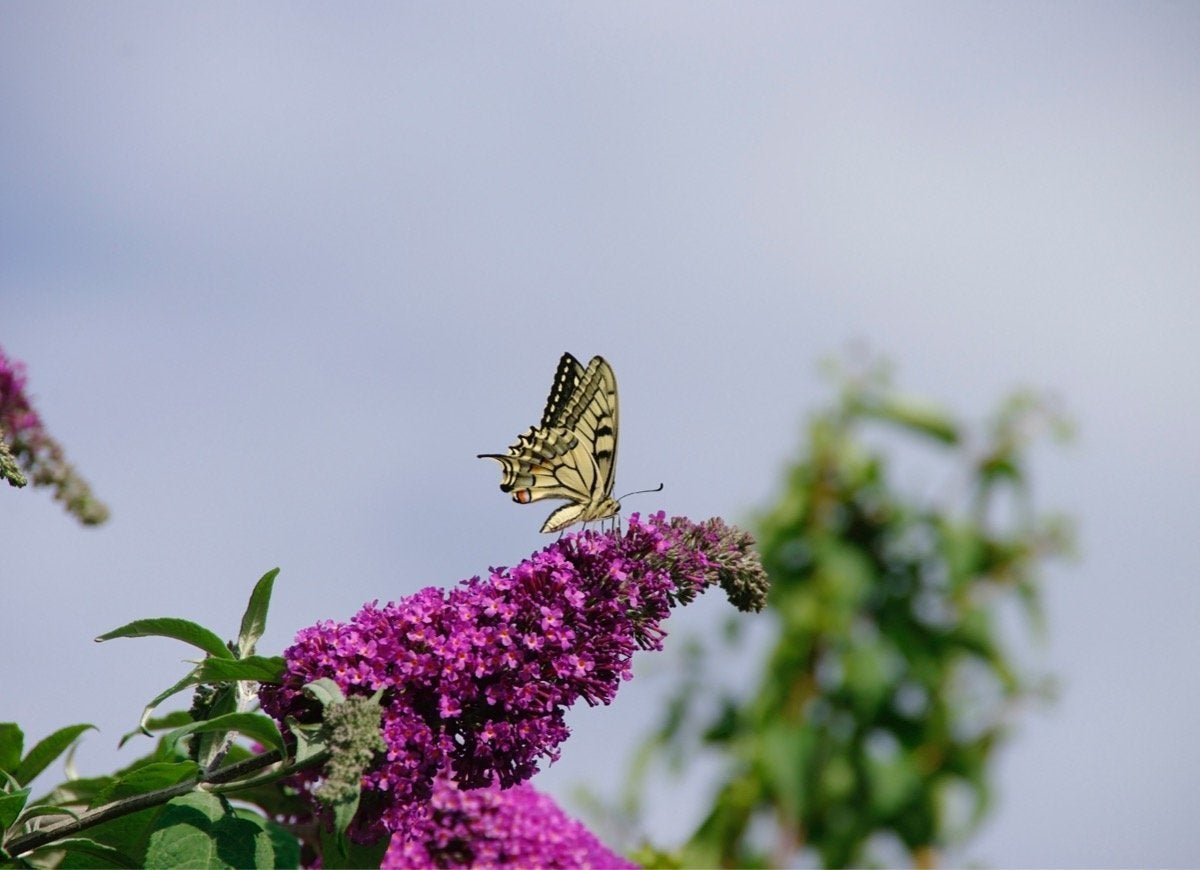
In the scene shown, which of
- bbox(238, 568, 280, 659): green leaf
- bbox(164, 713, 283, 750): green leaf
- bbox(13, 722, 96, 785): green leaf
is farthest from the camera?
bbox(13, 722, 96, 785): green leaf

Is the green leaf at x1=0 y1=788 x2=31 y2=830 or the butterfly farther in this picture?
the butterfly

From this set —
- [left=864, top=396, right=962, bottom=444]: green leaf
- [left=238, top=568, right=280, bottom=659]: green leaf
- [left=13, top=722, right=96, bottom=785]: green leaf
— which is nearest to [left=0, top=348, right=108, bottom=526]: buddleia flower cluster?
[left=13, top=722, right=96, bottom=785]: green leaf

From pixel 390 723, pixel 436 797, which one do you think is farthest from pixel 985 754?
pixel 390 723

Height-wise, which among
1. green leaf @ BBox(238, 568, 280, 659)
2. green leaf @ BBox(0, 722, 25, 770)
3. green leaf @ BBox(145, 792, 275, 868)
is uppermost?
green leaf @ BBox(238, 568, 280, 659)

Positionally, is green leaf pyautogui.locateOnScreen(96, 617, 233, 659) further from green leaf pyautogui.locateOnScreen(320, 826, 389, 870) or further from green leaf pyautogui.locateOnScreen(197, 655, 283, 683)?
green leaf pyautogui.locateOnScreen(320, 826, 389, 870)

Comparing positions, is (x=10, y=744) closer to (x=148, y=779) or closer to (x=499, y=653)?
(x=148, y=779)

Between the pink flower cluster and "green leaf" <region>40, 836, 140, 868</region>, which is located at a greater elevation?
the pink flower cluster

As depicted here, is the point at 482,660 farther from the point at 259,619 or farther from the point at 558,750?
the point at 259,619
